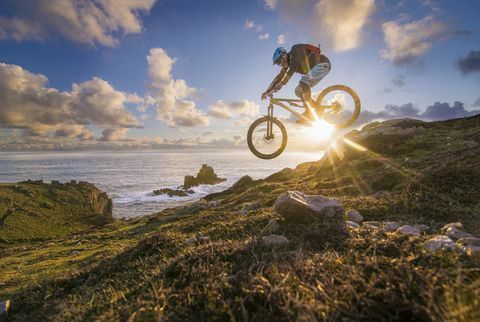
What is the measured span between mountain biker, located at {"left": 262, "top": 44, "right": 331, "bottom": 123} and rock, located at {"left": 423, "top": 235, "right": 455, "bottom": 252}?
6487 millimetres

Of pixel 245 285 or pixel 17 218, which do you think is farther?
pixel 17 218

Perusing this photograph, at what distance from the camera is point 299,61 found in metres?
9.88

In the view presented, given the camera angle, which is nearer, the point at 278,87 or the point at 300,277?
the point at 300,277

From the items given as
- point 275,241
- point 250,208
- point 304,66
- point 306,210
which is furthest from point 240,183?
point 275,241

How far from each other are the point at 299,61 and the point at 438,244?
24.6 feet

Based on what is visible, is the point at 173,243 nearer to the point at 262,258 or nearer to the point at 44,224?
the point at 262,258

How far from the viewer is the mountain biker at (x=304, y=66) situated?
9906 millimetres

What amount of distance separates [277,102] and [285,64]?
1615 mm

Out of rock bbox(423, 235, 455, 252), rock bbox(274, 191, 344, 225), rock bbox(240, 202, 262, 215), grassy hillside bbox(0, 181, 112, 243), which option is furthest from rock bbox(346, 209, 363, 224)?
grassy hillside bbox(0, 181, 112, 243)

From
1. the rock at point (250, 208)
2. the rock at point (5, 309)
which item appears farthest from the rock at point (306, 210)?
the rock at point (5, 309)

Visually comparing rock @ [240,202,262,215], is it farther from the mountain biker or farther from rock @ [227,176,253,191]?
rock @ [227,176,253,191]

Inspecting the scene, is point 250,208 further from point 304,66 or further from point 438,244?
point 438,244

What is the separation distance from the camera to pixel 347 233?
6730 mm

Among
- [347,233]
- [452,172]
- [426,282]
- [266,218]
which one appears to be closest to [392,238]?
[347,233]
